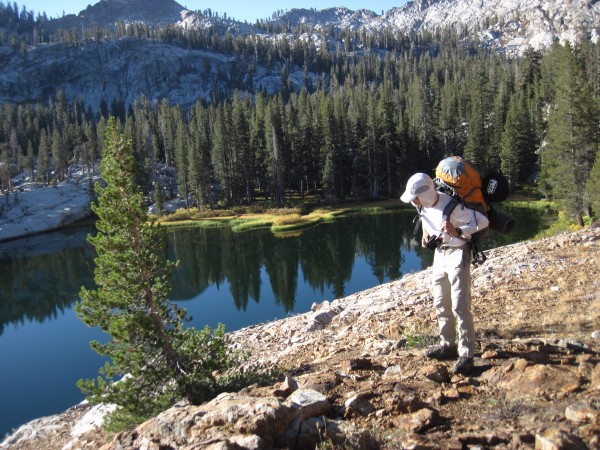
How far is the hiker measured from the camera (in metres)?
5.92

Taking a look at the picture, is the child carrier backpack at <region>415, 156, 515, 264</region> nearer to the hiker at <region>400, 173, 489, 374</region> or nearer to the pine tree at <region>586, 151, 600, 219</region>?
the hiker at <region>400, 173, 489, 374</region>

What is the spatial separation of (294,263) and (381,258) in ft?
20.5

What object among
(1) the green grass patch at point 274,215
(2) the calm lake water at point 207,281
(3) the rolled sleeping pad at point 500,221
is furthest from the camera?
(1) the green grass patch at point 274,215

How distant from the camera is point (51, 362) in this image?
21984 millimetres

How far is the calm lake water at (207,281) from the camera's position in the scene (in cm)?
2058

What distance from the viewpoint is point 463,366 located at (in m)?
5.73

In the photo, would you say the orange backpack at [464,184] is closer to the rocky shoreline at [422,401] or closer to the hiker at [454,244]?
the hiker at [454,244]

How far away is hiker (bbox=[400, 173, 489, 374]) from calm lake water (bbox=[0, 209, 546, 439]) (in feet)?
50.8

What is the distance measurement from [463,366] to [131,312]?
587 centimetres

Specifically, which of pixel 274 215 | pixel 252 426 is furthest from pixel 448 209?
pixel 274 215

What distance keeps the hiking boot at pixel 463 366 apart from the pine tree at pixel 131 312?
4253 millimetres

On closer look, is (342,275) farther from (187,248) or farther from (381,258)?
(187,248)

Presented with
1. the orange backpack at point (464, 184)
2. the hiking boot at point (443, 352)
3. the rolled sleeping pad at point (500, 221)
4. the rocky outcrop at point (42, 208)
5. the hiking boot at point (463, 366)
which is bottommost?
the rocky outcrop at point (42, 208)

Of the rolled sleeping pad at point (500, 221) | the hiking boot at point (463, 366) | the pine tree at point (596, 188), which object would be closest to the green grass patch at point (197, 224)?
the pine tree at point (596, 188)
